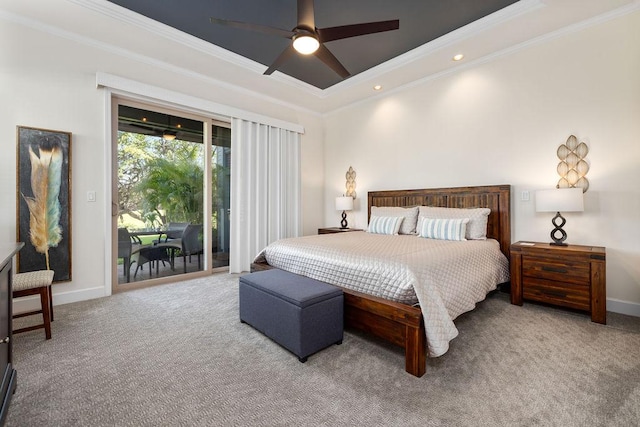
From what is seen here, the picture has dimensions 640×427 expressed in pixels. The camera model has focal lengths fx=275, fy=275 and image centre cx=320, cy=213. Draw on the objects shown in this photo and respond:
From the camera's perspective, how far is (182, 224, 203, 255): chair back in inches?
156

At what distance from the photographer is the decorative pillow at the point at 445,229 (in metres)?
3.08

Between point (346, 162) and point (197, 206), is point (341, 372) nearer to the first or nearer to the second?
point (197, 206)

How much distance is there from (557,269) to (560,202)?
0.64 m

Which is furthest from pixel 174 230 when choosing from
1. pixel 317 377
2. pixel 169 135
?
pixel 317 377

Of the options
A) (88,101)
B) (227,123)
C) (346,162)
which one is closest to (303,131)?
(346,162)

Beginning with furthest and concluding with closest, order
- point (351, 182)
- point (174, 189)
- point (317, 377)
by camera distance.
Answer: point (351, 182) → point (174, 189) → point (317, 377)

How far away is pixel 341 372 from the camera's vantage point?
1731mm

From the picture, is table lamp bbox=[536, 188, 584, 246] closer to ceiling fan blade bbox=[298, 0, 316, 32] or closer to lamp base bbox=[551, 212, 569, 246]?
lamp base bbox=[551, 212, 569, 246]

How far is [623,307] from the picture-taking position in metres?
2.63

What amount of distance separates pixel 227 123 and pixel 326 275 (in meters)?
3.15

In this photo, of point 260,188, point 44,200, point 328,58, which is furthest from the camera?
point 260,188

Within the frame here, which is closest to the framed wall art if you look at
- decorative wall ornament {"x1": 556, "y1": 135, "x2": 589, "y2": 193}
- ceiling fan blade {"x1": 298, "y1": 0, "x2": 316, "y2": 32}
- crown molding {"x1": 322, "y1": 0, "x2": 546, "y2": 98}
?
ceiling fan blade {"x1": 298, "y1": 0, "x2": 316, "y2": 32}

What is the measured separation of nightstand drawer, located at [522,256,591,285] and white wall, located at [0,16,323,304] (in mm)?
4601

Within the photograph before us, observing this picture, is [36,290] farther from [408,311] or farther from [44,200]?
[408,311]
